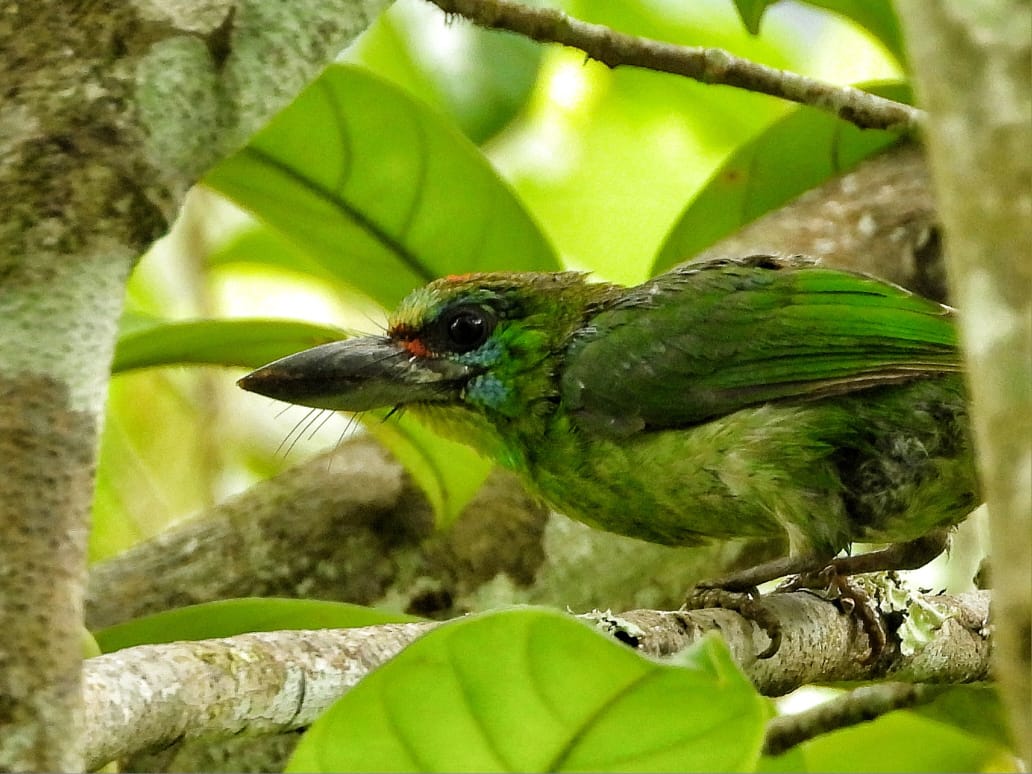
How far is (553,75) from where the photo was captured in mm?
4383

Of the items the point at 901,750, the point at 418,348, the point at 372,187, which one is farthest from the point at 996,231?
the point at 901,750

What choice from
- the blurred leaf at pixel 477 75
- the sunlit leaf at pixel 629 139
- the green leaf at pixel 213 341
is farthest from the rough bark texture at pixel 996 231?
the sunlit leaf at pixel 629 139

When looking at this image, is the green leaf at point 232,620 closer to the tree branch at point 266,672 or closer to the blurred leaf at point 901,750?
the tree branch at point 266,672

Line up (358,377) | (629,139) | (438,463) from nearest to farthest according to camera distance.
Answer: (358,377), (438,463), (629,139)

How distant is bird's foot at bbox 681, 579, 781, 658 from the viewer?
6.67 feet

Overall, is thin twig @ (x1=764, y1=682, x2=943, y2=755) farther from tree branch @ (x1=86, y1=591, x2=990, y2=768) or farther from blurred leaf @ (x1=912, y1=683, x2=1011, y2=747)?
tree branch @ (x1=86, y1=591, x2=990, y2=768)

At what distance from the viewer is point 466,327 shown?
2.57 metres

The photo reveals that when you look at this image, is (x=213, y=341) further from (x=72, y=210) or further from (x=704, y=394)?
(x=72, y=210)

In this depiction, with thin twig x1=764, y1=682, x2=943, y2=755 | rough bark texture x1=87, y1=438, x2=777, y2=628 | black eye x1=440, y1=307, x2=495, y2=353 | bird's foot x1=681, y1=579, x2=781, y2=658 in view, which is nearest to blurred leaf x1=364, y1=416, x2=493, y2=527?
rough bark texture x1=87, y1=438, x2=777, y2=628

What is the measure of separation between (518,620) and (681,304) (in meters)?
1.47

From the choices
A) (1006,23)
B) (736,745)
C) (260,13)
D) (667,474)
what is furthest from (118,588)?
(1006,23)

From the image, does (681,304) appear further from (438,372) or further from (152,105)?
(152,105)

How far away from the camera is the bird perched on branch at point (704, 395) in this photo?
233cm

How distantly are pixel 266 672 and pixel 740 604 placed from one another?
0.93m
